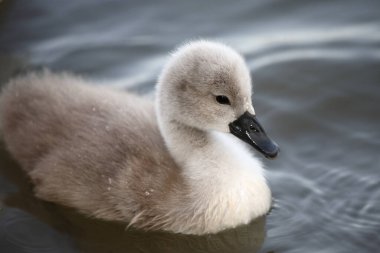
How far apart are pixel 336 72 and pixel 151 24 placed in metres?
1.77

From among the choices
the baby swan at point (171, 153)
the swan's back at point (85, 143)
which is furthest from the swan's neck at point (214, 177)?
the swan's back at point (85, 143)

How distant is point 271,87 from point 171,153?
1652 millimetres

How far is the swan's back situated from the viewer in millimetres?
5102

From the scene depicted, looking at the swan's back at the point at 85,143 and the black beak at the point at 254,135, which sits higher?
the black beak at the point at 254,135

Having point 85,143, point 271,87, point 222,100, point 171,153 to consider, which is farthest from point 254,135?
point 271,87

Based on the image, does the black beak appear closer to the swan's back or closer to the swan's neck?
the swan's neck

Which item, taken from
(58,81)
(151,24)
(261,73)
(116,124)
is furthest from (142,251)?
(151,24)

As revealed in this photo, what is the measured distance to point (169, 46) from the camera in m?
7.21

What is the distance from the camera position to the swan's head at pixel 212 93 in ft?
16.0

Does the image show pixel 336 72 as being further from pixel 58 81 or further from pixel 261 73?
pixel 58 81

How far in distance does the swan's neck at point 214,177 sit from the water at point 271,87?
13 centimetres

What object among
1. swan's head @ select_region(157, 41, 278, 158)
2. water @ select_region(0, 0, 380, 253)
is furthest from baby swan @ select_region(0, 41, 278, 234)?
water @ select_region(0, 0, 380, 253)

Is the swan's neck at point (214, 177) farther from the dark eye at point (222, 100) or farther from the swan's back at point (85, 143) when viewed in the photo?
the dark eye at point (222, 100)

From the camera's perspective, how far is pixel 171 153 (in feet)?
17.0
